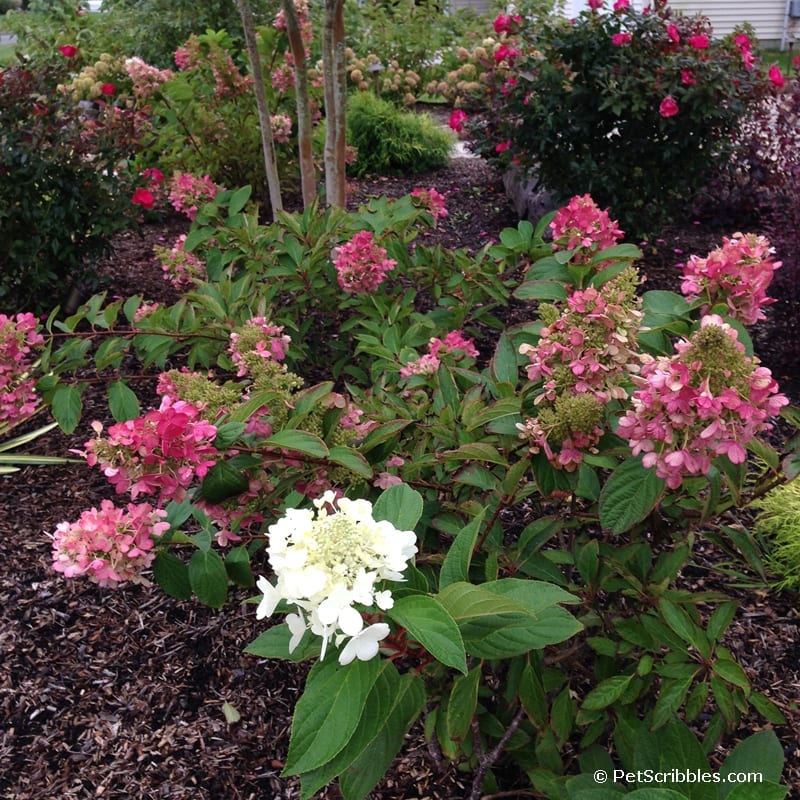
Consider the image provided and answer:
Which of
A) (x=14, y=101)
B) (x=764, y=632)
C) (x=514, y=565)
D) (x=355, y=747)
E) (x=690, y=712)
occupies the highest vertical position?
(x=14, y=101)

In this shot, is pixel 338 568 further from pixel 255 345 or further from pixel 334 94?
pixel 334 94

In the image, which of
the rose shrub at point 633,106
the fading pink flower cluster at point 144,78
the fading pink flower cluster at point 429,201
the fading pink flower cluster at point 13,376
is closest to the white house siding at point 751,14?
the rose shrub at point 633,106

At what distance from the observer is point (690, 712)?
133 centimetres

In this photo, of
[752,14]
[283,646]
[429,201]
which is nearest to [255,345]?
[283,646]

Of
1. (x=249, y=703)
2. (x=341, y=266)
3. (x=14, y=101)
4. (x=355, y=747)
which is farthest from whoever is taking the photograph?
(x=14, y=101)

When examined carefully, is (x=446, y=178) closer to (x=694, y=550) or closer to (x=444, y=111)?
(x=444, y=111)

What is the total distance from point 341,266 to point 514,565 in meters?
1.41

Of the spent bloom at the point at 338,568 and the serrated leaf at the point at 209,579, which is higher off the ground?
the spent bloom at the point at 338,568

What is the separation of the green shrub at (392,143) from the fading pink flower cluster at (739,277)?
16.6 feet

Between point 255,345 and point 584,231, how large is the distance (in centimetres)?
89

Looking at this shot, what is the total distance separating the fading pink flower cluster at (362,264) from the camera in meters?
2.55

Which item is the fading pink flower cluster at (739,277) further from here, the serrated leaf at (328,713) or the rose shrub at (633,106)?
the rose shrub at (633,106)

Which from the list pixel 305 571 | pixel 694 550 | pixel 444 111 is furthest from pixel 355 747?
pixel 444 111

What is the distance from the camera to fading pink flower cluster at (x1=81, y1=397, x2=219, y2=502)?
48.9 inches
